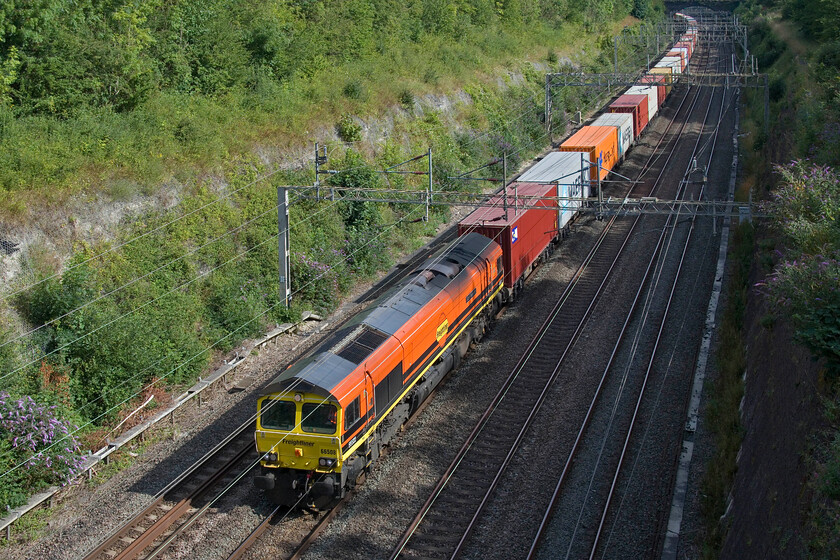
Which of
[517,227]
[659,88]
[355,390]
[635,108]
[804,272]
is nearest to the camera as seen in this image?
[804,272]

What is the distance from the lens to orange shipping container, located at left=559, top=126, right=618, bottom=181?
35.8 m

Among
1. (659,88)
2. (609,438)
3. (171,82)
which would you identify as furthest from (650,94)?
(609,438)

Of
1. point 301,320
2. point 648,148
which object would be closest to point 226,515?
point 301,320

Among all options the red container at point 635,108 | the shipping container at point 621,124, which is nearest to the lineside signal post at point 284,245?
the shipping container at point 621,124

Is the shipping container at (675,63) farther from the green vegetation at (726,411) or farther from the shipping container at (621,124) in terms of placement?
the green vegetation at (726,411)

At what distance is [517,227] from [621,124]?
2010 centimetres

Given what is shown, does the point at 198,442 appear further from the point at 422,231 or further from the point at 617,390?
the point at 422,231

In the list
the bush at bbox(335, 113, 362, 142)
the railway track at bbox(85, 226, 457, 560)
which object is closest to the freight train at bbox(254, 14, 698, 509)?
the railway track at bbox(85, 226, 457, 560)

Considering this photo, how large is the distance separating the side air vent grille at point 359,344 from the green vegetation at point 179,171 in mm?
6634

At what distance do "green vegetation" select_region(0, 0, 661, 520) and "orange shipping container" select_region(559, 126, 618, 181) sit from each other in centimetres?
592

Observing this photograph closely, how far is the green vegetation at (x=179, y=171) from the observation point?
19969mm

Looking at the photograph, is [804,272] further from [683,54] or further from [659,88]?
[683,54]

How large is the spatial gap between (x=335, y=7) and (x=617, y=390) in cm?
3105

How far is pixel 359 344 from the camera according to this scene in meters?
16.7
